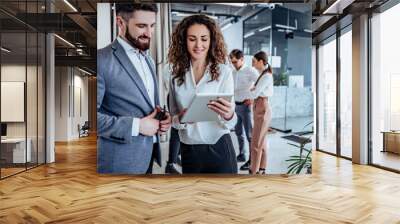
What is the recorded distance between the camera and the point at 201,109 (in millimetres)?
6289

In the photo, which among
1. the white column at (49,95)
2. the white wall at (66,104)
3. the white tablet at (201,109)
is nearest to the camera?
the white tablet at (201,109)

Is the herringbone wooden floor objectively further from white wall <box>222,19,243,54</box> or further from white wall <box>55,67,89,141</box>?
white wall <box>55,67,89,141</box>

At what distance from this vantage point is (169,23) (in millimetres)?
6414

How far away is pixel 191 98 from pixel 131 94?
3.26ft

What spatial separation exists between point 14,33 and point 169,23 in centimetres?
280

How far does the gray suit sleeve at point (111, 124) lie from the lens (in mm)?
6328

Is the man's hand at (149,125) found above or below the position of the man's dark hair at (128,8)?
below

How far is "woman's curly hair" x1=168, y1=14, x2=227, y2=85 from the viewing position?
6.37 metres

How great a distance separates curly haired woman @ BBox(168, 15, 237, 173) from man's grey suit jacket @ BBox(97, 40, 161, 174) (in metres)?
0.43

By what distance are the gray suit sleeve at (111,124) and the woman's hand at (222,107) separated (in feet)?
4.51

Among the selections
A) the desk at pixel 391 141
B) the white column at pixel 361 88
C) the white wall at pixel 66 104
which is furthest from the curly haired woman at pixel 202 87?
the white wall at pixel 66 104

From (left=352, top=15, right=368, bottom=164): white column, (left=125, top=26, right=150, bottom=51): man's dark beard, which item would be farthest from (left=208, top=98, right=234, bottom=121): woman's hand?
(left=352, top=15, right=368, bottom=164): white column

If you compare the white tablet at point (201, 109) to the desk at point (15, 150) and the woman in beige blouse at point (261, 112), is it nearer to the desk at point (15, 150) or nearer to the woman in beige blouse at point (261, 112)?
the woman in beige blouse at point (261, 112)

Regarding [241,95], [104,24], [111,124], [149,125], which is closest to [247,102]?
[241,95]
